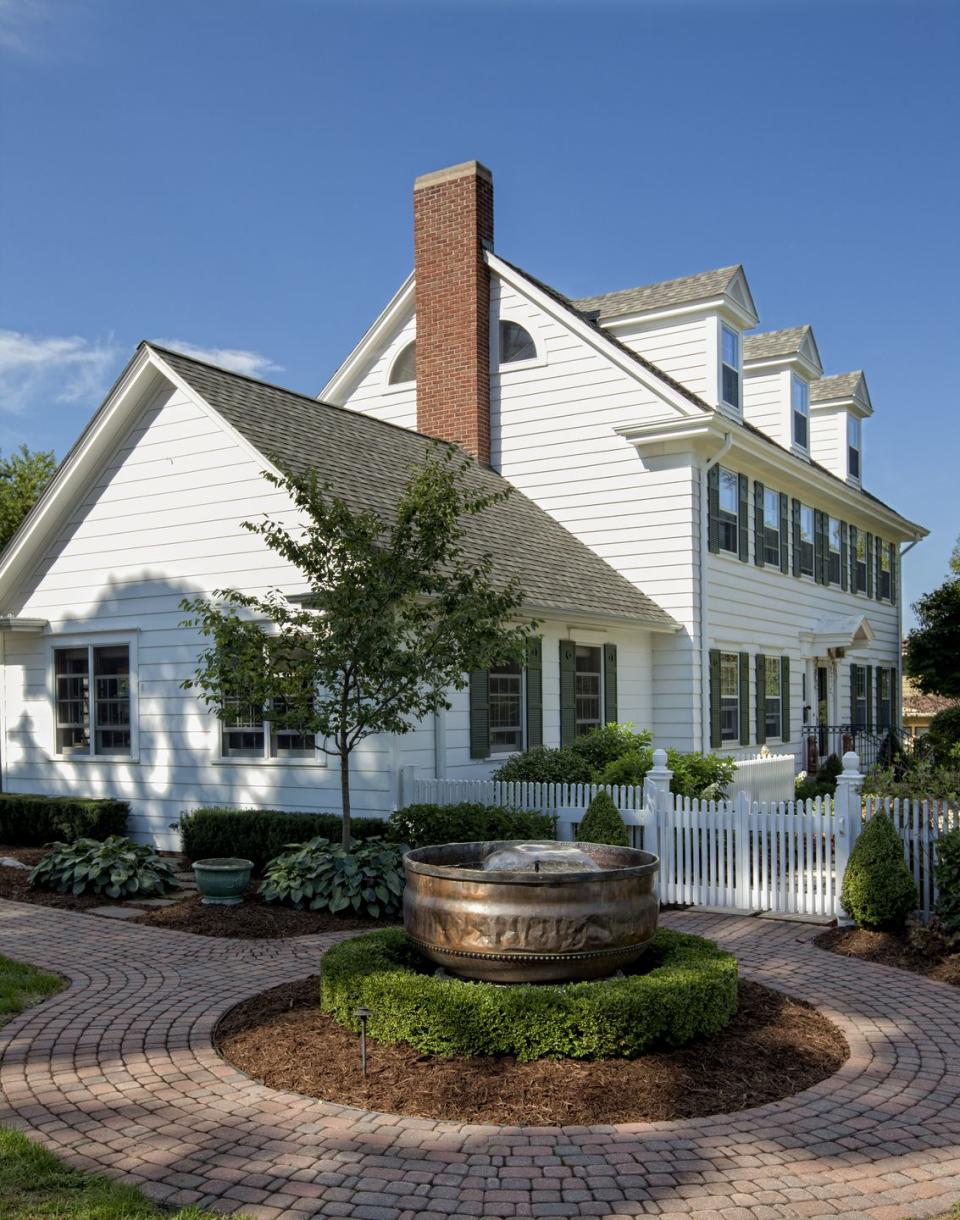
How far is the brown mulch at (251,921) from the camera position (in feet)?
33.1

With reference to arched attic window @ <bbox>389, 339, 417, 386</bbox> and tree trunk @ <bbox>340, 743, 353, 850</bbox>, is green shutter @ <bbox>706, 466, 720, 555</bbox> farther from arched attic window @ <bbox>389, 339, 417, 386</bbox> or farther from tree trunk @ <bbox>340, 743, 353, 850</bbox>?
tree trunk @ <bbox>340, 743, 353, 850</bbox>

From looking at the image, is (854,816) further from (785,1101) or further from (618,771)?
(785,1101)

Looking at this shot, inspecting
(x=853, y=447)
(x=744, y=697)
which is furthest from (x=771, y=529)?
(x=853, y=447)

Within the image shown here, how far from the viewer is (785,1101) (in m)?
5.77

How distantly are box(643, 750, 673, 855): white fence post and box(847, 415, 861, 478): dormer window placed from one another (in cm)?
1788

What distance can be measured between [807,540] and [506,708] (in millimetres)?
11439

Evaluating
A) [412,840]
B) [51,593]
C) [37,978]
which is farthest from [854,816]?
[51,593]

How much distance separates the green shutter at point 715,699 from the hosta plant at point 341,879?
8682mm

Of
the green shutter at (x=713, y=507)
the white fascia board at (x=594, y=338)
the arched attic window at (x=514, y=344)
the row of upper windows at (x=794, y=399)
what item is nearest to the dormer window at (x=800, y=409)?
the row of upper windows at (x=794, y=399)

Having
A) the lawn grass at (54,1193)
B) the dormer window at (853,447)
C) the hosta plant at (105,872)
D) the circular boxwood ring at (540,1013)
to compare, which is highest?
the dormer window at (853,447)

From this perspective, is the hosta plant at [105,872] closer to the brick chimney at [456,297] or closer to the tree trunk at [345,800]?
the tree trunk at [345,800]

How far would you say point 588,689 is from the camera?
1672 cm

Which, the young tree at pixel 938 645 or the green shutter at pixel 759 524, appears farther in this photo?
the young tree at pixel 938 645

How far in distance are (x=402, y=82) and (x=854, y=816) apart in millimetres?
8546
